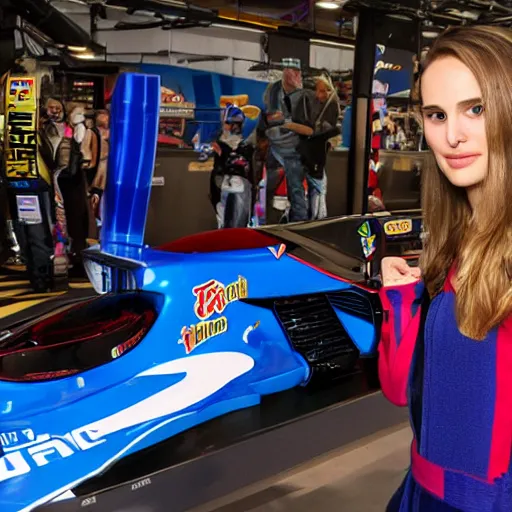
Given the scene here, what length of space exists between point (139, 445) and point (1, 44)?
4.01 m

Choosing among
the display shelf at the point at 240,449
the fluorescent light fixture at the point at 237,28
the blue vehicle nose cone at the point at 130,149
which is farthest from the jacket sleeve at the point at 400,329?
the fluorescent light fixture at the point at 237,28

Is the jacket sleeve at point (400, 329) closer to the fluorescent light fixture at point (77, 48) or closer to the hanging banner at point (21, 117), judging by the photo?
the hanging banner at point (21, 117)

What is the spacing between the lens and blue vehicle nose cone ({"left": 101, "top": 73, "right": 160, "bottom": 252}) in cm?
219

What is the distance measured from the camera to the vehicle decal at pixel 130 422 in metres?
1.79

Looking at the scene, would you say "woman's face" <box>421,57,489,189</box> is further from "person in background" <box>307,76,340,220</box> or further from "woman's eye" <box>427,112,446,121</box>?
"person in background" <box>307,76,340,220</box>

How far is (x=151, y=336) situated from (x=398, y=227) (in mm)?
1442

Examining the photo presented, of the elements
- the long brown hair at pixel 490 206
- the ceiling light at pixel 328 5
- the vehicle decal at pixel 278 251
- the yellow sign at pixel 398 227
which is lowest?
the vehicle decal at pixel 278 251

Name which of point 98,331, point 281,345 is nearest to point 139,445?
point 98,331

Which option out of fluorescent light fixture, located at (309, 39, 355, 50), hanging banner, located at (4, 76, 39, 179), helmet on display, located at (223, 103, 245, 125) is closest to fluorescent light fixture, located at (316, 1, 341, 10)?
fluorescent light fixture, located at (309, 39, 355, 50)

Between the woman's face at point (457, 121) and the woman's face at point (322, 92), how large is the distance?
5748mm

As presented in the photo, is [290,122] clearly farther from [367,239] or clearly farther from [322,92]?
[367,239]

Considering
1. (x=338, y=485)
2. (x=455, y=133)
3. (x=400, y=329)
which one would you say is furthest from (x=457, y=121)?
(x=338, y=485)

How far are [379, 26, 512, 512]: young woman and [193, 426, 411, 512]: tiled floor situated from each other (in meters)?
1.23

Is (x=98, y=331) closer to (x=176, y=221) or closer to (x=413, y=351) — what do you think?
(x=413, y=351)
